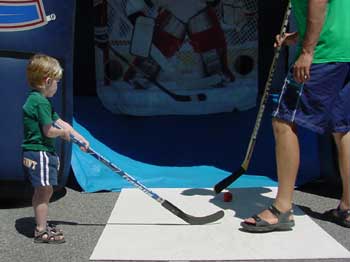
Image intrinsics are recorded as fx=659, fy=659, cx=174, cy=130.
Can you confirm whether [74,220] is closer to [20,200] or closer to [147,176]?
[20,200]

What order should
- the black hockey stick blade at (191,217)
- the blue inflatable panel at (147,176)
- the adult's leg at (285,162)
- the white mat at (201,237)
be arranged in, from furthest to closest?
the blue inflatable panel at (147,176) → the black hockey stick blade at (191,217) → the adult's leg at (285,162) → the white mat at (201,237)

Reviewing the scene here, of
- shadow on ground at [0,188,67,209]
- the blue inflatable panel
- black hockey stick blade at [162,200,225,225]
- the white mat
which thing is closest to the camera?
the white mat

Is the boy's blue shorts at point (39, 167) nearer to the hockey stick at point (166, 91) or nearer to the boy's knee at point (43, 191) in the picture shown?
the boy's knee at point (43, 191)

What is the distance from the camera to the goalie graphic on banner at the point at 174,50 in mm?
5773

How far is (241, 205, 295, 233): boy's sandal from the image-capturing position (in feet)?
11.0

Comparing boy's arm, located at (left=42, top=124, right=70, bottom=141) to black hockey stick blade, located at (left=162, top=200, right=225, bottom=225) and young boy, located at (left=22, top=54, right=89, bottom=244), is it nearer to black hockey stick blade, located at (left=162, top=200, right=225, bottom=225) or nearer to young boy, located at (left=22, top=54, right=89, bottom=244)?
young boy, located at (left=22, top=54, right=89, bottom=244)

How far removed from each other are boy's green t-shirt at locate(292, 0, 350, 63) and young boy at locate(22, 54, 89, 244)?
123 cm

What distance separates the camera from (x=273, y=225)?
3.35m

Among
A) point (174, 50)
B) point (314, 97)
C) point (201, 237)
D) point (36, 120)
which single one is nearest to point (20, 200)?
point (36, 120)

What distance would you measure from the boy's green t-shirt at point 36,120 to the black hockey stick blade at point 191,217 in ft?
2.23

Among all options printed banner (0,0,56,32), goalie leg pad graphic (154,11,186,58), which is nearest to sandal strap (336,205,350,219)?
printed banner (0,0,56,32)

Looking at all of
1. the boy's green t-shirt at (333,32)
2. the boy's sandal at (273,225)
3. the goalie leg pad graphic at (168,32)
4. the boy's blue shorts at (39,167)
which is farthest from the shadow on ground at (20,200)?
the goalie leg pad graphic at (168,32)

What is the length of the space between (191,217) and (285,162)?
0.57 meters

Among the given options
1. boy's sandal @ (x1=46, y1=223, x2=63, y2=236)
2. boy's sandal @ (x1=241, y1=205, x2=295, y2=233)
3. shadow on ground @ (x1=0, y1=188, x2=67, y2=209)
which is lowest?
shadow on ground @ (x1=0, y1=188, x2=67, y2=209)
